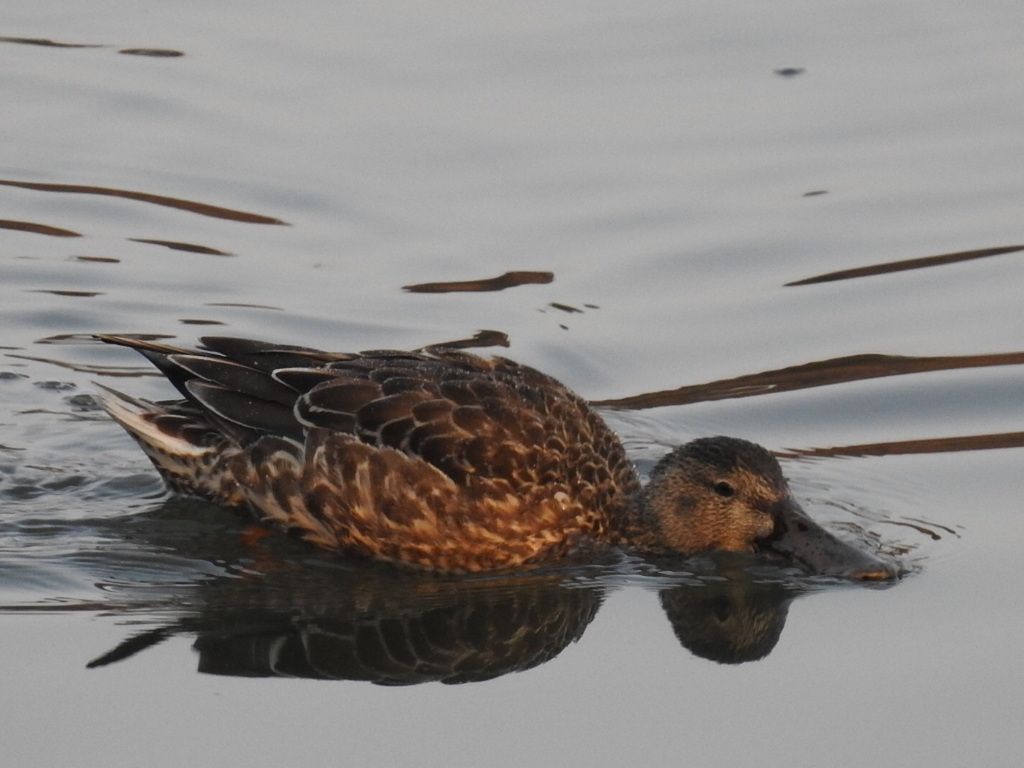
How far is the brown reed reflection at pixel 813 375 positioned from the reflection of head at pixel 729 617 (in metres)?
1.97

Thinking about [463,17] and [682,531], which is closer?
[682,531]

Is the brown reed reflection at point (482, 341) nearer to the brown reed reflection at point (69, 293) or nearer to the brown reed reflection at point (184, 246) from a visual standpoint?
the brown reed reflection at point (184, 246)

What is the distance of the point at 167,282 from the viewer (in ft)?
44.0

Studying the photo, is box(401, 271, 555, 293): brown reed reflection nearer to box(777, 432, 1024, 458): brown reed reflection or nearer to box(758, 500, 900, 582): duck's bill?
box(777, 432, 1024, 458): brown reed reflection

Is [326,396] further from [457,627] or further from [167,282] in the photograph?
[167,282]

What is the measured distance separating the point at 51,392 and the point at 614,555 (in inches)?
133

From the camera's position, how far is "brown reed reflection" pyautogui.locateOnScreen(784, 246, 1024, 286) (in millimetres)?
13484

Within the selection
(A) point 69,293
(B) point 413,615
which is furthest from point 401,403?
(A) point 69,293

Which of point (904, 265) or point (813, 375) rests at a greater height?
point (904, 265)

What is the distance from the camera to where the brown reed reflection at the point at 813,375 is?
12.1 metres

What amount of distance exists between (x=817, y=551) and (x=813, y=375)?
7.88 feet

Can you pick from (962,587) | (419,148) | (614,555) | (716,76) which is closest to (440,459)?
(614,555)

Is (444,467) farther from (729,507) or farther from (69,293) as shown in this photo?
(69,293)

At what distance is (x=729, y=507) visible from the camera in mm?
10461
